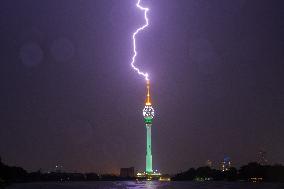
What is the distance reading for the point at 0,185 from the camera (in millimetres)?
164250

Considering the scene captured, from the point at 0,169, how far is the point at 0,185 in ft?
104

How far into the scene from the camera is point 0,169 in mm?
195000

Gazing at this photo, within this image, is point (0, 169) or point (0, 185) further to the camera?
point (0, 169)
